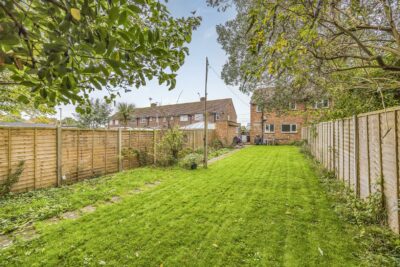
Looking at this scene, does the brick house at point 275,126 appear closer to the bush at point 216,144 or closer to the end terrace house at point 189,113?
the end terrace house at point 189,113

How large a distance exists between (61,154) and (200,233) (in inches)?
223

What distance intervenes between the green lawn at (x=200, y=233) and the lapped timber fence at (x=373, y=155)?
80cm

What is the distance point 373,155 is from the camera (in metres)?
3.85

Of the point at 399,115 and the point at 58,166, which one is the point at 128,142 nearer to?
the point at 58,166

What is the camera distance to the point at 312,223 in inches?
154

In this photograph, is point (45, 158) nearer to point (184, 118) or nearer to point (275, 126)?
point (275, 126)

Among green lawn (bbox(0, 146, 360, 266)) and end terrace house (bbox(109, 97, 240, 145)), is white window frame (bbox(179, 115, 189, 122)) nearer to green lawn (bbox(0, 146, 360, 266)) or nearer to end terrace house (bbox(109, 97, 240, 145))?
end terrace house (bbox(109, 97, 240, 145))

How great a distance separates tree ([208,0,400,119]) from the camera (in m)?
2.80

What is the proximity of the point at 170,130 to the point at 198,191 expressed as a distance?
5.38m

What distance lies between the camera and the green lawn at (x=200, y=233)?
2865mm

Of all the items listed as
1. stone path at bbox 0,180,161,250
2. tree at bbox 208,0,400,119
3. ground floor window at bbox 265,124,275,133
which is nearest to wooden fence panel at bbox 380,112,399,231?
tree at bbox 208,0,400,119

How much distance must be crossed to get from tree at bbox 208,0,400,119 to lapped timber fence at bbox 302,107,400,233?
50 cm

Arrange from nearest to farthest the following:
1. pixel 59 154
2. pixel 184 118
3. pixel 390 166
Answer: pixel 390 166, pixel 59 154, pixel 184 118

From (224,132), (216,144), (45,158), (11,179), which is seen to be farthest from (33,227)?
(224,132)
